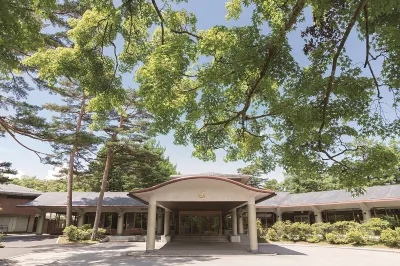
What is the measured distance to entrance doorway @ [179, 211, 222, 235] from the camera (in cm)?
2519

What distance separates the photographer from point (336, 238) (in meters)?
19.5

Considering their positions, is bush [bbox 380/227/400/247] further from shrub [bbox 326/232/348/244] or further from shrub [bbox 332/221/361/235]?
shrub [bbox 326/232/348/244]

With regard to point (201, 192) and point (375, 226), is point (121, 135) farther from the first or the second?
point (375, 226)

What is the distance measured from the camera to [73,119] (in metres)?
25.6

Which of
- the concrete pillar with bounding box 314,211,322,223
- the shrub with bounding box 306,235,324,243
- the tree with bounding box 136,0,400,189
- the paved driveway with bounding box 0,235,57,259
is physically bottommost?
the paved driveway with bounding box 0,235,57,259

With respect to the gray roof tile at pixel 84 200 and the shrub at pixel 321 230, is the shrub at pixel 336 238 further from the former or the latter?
the gray roof tile at pixel 84 200

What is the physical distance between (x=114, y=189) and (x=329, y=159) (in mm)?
38155

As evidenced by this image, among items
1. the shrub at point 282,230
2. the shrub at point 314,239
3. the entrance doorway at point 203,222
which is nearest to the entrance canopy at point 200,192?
the shrub at point 314,239

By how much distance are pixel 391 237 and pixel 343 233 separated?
151 inches

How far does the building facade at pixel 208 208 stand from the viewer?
15.1m

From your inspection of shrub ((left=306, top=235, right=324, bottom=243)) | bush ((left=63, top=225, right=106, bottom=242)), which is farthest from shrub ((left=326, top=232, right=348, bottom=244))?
bush ((left=63, top=225, right=106, bottom=242))

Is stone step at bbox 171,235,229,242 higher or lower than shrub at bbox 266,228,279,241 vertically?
lower

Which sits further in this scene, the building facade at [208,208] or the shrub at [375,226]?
the shrub at [375,226]

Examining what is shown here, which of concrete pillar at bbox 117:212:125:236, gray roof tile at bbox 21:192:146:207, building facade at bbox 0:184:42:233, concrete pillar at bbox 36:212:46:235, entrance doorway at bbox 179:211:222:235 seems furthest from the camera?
building facade at bbox 0:184:42:233
